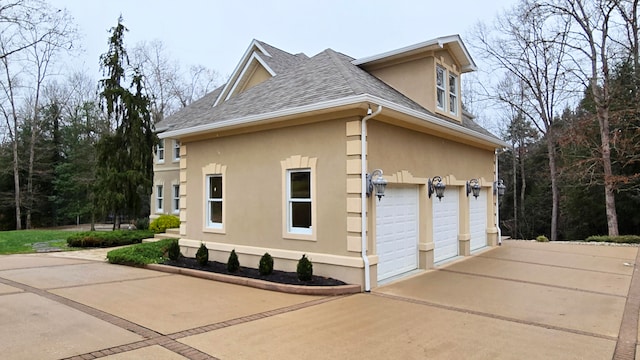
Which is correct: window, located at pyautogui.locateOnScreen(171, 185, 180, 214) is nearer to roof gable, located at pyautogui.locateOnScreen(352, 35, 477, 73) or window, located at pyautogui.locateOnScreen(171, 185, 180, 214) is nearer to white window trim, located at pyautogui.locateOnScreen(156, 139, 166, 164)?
white window trim, located at pyautogui.locateOnScreen(156, 139, 166, 164)

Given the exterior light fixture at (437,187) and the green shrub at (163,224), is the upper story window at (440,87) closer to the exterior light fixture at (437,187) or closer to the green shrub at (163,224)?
the exterior light fixture at (437,187)

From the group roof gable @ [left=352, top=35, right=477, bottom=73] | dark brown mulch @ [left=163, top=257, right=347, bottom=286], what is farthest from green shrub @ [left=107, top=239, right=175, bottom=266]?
roof gable @ [left=352, top=35, right=477, bottom=73]

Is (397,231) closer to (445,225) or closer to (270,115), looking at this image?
(445,225)

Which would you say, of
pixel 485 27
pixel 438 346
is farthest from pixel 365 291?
pixel 485 27

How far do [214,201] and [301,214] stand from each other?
10.2ft

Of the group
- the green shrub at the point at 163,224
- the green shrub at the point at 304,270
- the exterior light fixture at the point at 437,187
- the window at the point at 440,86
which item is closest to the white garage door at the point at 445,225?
the exterior light fixture at the point at 437,187

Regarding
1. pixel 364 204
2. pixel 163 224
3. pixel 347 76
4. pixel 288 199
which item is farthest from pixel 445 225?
pixel 163 224

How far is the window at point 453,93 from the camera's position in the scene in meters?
12.2

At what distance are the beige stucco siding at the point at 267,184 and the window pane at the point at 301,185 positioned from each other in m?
0.27

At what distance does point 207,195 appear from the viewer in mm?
10992

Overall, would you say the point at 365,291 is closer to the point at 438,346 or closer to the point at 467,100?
the point at 438,346

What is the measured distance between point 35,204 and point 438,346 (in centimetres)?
3987

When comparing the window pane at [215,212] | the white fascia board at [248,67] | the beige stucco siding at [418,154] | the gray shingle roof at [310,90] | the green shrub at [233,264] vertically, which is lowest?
the green shrub at [233,264]

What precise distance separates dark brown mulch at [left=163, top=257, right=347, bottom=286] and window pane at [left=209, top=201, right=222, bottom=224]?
1150 millimetres
